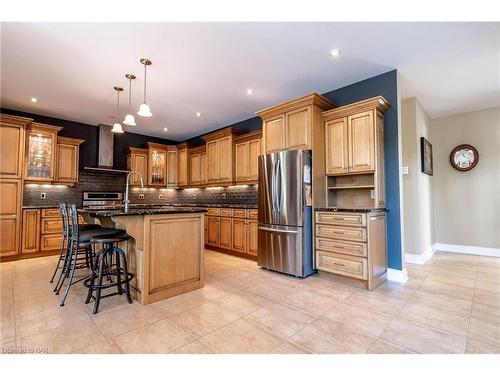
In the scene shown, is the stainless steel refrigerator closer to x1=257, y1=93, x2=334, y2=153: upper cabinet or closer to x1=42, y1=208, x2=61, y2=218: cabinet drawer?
x1=257, y1=93, x2=334, y2=153: upper cabinet

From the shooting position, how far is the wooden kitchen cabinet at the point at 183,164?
259 inches

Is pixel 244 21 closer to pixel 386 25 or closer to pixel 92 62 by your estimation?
pixel 386 25

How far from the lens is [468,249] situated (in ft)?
16.0

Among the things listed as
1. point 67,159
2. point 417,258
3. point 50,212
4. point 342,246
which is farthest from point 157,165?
point 417,258

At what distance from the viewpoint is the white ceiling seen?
2.58 m

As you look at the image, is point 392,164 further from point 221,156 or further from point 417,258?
point 221,156

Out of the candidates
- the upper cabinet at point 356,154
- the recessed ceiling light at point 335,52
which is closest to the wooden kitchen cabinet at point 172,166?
the upper cabinet at point 356,154

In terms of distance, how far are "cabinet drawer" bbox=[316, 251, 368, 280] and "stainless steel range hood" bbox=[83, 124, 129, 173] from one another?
4.71 meters

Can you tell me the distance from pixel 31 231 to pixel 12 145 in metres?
1.54

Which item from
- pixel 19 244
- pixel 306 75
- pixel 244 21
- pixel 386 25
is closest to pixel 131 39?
pixel 244 21

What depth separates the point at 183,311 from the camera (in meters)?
2.35

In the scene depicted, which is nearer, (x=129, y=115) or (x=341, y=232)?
(x=341, y=232)

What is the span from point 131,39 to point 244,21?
1.26 meters

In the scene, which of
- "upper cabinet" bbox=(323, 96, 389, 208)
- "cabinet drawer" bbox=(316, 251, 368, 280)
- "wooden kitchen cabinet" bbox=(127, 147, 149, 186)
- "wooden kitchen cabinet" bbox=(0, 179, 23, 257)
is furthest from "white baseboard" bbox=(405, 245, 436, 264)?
"wooden kitchen cabinet" bbox=(0, 179, 23, 257)
